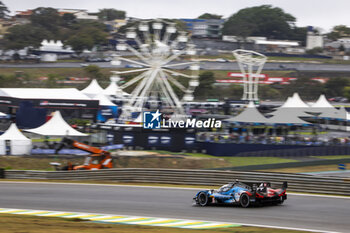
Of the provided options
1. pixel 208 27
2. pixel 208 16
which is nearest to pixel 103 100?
pixel 208 27

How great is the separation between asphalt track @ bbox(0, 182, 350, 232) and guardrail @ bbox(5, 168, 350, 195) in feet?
2.86

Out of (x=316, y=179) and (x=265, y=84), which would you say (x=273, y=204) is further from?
(x=265, y=84)

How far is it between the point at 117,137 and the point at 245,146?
884cm

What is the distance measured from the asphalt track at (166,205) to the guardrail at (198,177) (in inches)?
34.3

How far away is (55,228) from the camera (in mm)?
11352

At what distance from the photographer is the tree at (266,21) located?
140 metres

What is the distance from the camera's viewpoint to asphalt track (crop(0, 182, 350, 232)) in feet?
40.0

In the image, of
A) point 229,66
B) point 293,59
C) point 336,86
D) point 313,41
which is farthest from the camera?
point 313,41

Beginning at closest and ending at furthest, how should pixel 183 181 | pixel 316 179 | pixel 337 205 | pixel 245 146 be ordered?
pixel 337 205, pixel 316 179, pixel 183 181, pixel 245 146

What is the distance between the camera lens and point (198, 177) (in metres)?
18.7

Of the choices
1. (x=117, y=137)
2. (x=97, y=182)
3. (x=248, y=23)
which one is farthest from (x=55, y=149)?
(x=248, y=23)

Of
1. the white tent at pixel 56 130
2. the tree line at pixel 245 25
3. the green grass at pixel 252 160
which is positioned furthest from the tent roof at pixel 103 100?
the tree line at pixel 245 25

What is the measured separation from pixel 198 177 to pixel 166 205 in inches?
168

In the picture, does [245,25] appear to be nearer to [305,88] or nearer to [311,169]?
[305,88]
